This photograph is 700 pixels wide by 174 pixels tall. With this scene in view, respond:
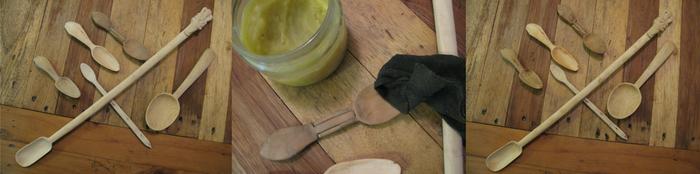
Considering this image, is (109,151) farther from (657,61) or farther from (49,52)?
(657,61)

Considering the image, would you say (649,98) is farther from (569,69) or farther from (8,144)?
(8,144)

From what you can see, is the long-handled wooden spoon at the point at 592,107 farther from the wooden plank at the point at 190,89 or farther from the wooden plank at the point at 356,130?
the wooden plank at the point at 190,89

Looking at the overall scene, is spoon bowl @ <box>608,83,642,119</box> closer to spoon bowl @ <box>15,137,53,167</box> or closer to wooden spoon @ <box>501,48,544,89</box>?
wooden spoon @ <box>501,48,544,89</box>

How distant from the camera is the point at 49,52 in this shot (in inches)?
14.4

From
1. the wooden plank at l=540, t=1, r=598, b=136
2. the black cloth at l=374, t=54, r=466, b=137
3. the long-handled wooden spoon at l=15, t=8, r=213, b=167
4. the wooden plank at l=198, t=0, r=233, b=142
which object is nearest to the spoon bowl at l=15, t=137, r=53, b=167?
the long-handled wooden spoon at l=15, t=8, r=213, b=167

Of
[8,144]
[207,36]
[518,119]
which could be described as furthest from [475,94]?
[8,144]

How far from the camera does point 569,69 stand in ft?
1.17

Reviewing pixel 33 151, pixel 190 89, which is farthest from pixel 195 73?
pixel 33 151

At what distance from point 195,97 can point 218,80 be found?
0.06 feet

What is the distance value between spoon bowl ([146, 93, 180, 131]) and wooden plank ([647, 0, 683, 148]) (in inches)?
11.7

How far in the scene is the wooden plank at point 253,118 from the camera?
361 mm

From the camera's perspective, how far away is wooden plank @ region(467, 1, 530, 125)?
1.16 feet

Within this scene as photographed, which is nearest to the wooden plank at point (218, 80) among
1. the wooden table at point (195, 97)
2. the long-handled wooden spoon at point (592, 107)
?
the wooden table at point (195, 97)

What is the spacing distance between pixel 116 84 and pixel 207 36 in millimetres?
64
